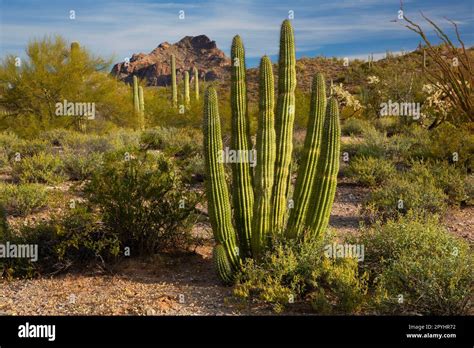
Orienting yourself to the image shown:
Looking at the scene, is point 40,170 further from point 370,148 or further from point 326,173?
point 326,173

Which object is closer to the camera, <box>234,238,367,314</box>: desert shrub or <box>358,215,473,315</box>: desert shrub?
<box>358,215,473,315</box>: desert shrub

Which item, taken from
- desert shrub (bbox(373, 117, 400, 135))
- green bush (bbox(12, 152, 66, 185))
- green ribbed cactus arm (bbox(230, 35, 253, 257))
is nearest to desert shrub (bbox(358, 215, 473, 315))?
green ribbed cactus arm (bbox(230, 35, 253, 257))

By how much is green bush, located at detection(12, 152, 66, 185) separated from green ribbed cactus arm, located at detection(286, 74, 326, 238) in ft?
22.7

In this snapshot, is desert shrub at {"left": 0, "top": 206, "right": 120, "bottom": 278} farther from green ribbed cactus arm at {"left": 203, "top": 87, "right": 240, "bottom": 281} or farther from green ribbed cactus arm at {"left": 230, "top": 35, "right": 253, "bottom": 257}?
green ribbed cactus arm at {"left": 230, "top": 35, "right": 253, "bottom": 257}

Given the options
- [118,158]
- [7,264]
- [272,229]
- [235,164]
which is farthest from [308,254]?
[7,264]

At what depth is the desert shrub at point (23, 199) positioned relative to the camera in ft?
30.7

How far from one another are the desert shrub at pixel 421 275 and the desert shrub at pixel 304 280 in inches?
10.7

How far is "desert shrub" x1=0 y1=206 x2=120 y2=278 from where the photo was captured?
665 centimetres

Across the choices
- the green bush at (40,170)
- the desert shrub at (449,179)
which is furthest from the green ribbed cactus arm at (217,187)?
the green bush at (40,170)

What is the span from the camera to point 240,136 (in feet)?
20.1

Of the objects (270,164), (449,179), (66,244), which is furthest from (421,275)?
(449,179)

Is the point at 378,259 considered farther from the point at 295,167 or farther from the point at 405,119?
the point at 405,119

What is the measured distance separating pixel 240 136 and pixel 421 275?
236cm

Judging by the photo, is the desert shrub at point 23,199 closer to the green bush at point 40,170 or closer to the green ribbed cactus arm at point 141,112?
the green bush at point 40,170
